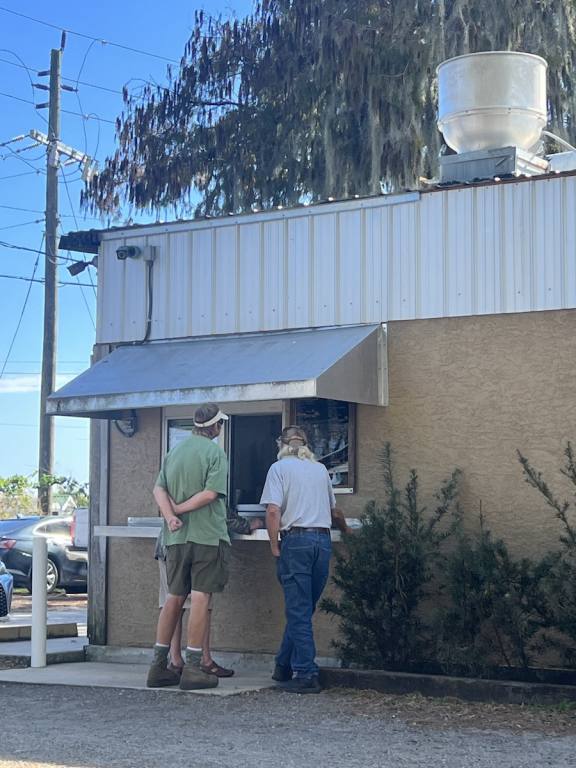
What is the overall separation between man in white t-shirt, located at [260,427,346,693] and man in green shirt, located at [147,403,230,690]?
368 millimetres

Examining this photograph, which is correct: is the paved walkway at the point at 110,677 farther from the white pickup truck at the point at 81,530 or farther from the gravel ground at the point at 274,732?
the white pickup truck at the point at 81,530

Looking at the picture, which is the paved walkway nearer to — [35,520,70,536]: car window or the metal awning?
the metal awning

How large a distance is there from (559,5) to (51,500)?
13997 millimetres

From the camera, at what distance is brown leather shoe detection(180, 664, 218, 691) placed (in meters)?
8.64

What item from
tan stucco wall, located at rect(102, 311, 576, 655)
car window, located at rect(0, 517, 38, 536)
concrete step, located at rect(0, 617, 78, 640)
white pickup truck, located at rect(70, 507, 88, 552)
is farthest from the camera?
car window, located at rect(0, 517, 38, 536)

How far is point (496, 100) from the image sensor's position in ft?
33.8

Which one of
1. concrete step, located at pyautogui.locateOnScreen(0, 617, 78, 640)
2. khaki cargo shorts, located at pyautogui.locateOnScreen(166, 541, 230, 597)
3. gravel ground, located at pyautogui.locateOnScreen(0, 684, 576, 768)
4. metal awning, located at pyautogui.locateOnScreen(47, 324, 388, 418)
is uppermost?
metal awning, located at pyautogui.locateOnScreen(47, 324, 388, 418)

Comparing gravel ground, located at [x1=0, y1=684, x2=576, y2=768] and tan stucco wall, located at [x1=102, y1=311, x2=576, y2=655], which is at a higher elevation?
tan stucco wall, located at [x1=102, y1=311, x2=576, y2=655]

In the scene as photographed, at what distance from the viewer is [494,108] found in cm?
1029

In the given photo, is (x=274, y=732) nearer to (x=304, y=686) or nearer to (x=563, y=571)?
(x=304, y=686)

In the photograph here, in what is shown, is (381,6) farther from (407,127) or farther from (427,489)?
(427,489)

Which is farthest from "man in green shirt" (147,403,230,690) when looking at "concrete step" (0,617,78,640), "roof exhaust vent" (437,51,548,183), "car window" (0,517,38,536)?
"car window" (0,517,38,536)

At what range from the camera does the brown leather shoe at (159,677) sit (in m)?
8.87

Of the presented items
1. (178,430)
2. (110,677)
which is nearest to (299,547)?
(110,677)
